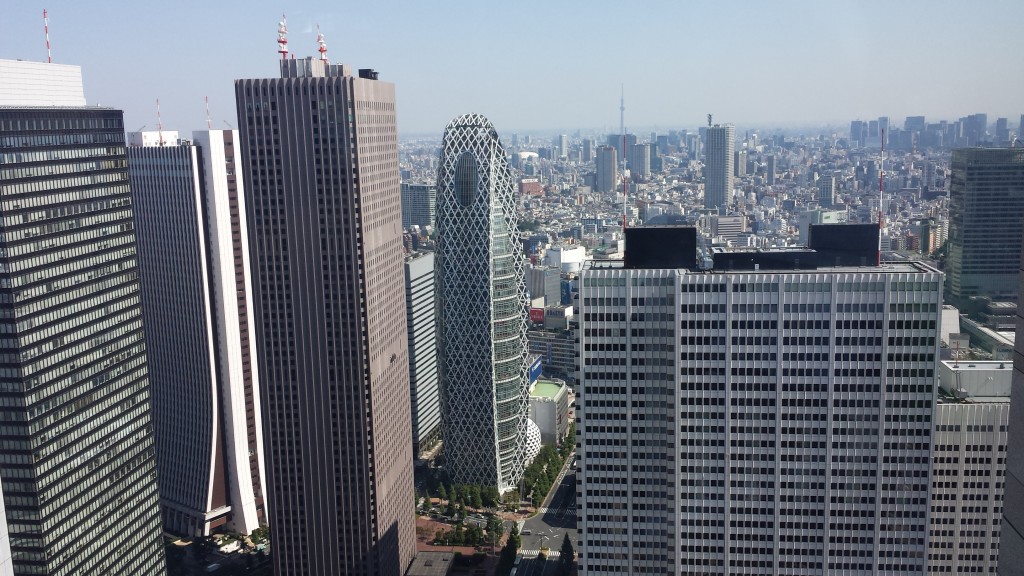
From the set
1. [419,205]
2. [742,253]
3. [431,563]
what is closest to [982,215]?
[742,253]

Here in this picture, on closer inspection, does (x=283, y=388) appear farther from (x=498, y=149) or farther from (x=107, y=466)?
(x=498, y=149)

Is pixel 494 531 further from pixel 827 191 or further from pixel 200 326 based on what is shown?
pixel 827 191

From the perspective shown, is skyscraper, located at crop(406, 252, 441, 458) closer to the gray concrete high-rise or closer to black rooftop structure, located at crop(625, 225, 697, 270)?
black rooftop structure, located at crop(625, 225, 697, 270)

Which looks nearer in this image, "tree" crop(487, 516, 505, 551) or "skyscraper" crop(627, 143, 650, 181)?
"tree" crop(487, 516, 505, 551)

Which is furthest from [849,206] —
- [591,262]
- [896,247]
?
[591,262]

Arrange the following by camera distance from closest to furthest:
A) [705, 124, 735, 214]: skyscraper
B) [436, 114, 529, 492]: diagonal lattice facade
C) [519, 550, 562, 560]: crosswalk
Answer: [519, 550, 562, 560]: crosswalk, [436, 114, 529, 492]: diagonal lattice facade, [705, 124, 735, 214]: skyscraper

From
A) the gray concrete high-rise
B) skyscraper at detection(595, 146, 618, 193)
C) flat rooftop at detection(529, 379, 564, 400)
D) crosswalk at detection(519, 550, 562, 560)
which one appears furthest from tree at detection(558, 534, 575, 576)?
skyscraper at detection(595, 146, 618, 193)

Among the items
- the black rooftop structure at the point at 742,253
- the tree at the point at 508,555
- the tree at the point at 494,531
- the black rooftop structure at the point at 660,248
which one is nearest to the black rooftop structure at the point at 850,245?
the black rooftop structure at the point at 742,253

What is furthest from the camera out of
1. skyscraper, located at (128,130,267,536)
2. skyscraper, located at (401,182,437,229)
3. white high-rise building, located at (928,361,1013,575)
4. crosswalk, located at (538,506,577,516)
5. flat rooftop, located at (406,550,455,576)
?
skyscraper, located at (401,182,437,229)
